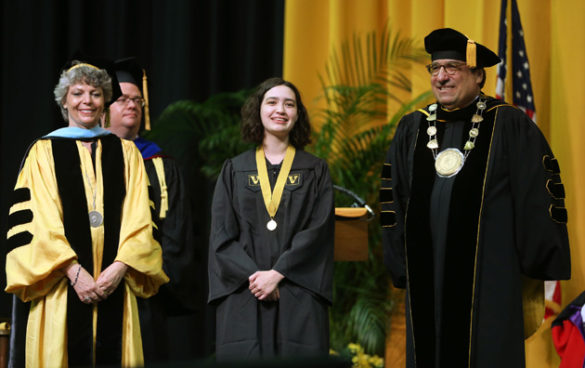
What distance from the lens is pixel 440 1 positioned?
6.30 metres

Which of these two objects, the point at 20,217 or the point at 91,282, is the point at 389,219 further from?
the point at 20,217

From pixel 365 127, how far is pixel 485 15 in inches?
51.0

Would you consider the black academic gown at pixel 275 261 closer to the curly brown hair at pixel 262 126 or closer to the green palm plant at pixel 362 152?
the curly brown hair at pixel 262 126

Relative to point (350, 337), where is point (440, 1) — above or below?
above

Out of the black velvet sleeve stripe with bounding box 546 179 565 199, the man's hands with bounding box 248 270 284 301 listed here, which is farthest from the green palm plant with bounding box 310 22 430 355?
the black velvet sleeve stripe with bounding box 546 179 565 199

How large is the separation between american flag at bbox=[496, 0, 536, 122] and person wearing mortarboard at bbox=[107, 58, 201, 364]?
2.15 metres

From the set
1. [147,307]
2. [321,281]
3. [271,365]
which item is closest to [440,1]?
[321,281]

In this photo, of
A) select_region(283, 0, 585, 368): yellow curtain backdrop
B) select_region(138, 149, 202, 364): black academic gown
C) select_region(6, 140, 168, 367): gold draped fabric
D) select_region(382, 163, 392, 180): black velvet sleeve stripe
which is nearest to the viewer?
select_region(6, 140, 168, 367): gold draped fabric

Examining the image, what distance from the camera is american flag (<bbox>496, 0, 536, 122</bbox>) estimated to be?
5289mm

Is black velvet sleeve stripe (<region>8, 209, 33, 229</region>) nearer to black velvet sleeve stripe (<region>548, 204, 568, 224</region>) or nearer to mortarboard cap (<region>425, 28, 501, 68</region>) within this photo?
mortarboard cap (<region>425, 28, 501, 68</region>)

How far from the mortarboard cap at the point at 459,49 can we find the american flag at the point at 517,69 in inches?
46.5

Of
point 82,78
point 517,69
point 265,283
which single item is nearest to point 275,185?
point 265,283

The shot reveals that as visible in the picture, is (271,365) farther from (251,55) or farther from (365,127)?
(251,55)

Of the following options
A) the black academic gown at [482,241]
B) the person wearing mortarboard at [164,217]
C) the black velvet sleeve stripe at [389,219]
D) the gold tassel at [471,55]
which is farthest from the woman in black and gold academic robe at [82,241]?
the gold tassel at [471,55]
